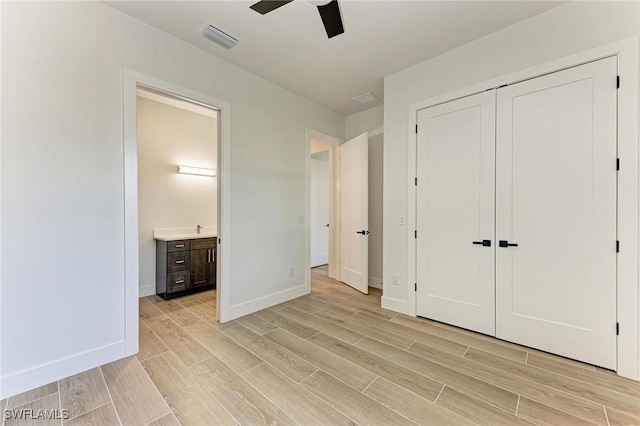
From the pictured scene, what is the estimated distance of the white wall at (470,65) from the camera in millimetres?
2016

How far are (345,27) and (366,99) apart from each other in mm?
1622

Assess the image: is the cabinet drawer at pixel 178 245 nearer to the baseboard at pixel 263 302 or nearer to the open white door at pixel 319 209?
the baseboard at pixel 263 302

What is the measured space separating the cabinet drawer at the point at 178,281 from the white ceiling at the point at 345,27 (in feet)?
9.56

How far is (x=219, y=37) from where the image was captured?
250 cm

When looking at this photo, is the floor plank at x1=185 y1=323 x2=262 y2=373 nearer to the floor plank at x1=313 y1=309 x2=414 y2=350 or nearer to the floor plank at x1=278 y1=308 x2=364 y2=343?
the floor plank at x1=278 y1=308 x2=364 y2=343

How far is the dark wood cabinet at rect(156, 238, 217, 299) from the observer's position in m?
3.65

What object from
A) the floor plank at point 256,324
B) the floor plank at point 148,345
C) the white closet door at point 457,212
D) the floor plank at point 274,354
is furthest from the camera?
the floor plank at point 256,324

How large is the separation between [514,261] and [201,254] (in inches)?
156

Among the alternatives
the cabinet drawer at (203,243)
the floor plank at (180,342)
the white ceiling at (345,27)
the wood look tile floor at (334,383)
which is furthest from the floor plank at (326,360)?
the white ceiling at (345,27)

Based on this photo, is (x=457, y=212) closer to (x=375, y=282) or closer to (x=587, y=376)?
(x=587, y=376)

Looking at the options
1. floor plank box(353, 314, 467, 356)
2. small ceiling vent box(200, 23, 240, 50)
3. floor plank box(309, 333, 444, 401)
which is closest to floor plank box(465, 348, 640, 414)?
floor plank box(353, 314, 467, 356)

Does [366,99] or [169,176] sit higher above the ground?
[366,99]

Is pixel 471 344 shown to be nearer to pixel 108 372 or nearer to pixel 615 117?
pixel 615 117

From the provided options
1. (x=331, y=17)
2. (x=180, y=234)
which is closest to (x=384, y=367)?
(x=331, y=17)
